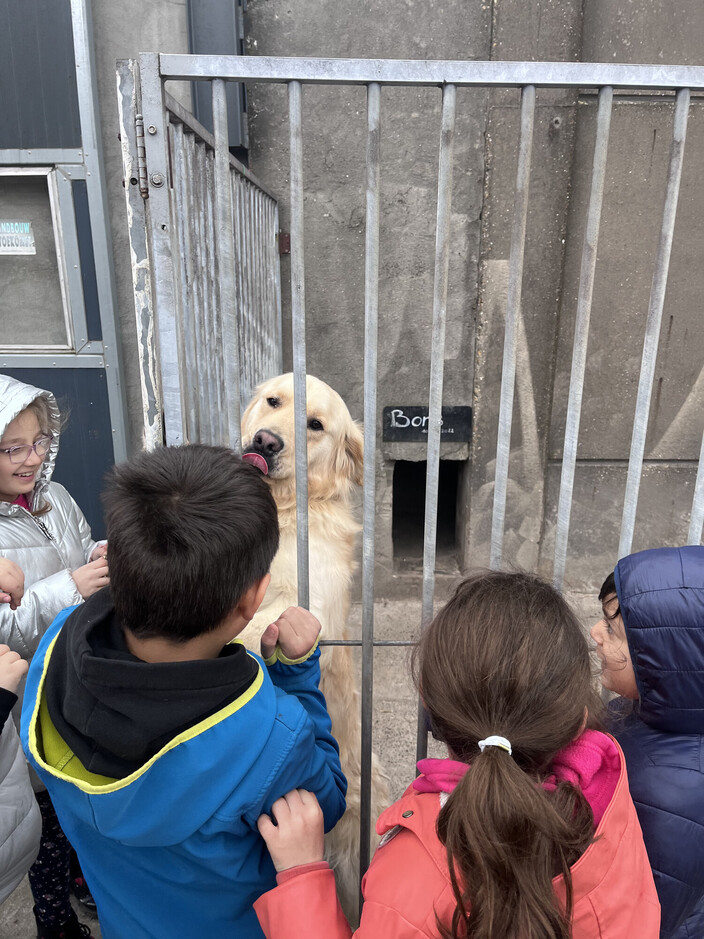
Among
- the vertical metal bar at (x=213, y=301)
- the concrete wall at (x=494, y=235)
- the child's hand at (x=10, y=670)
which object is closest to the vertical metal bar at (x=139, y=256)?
the vertical metal bar at (x=213, y=301)

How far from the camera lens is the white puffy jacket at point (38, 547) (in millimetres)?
1558

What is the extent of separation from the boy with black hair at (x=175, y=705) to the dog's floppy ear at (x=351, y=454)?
141cm

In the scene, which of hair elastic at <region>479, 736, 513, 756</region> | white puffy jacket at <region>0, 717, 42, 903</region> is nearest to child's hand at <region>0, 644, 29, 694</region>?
white puffy jacket at <region>0, 717, 42, 903</region>

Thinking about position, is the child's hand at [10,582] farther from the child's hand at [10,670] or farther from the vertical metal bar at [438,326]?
the vertical metal bar at [438,326]

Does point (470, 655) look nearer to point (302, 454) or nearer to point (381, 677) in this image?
point (302, 454)

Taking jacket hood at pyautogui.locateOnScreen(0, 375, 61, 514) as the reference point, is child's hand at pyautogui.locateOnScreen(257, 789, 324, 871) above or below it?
below

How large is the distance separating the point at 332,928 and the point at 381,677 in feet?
8.81

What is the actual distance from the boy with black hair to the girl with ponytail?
0.35 ft

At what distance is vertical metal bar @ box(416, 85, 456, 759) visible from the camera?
4.39 ft

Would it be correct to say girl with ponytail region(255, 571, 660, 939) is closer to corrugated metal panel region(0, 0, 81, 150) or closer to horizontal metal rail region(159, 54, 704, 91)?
horizontal metal rail region(159, 54, 704, 91)

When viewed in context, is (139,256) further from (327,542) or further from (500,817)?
(500,817)

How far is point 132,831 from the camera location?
1.00 meters

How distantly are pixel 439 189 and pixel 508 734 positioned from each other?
112 centimetres

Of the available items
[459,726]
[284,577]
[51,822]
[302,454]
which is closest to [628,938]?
[459,726]
